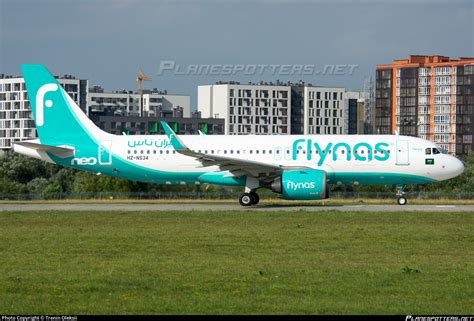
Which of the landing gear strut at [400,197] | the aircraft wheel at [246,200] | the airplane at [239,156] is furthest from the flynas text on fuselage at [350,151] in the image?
the aircraft wheel at [246,200]

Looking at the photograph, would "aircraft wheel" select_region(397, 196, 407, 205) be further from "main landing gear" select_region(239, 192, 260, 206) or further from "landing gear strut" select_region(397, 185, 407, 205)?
"main landing gear" select_region(239, 192, 260, 206)

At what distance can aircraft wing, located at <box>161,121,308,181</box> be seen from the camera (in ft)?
142

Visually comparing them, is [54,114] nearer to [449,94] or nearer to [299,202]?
[299,202]

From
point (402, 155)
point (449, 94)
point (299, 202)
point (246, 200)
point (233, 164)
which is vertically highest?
point (449, 94)

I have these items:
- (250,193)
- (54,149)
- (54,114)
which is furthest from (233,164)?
(54,114)

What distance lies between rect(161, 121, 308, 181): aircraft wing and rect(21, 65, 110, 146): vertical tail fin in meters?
5.40

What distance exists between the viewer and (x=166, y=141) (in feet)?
155

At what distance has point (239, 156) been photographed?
46.4m

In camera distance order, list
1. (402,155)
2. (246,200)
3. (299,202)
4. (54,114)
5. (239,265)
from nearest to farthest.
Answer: (239,265) < (402,155) < (246,200) < (54,114) < (299,202)

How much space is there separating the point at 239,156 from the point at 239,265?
24.8m

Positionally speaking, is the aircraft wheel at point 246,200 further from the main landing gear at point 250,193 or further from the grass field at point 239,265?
the grass field at point 239,265

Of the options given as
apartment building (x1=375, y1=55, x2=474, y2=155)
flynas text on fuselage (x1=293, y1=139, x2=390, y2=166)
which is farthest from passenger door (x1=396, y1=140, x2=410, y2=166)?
apartment building (x1=375, y1=55, x2=474, y2=155)

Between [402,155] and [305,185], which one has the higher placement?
[402,155]

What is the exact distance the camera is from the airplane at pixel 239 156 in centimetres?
4400
